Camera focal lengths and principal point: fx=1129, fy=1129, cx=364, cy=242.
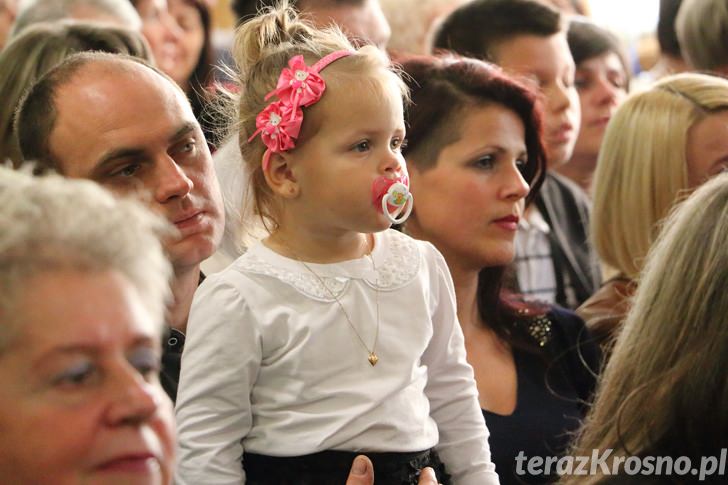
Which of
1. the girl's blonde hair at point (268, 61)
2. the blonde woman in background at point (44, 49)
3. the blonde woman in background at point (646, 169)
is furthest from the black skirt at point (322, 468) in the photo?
the blonde woman in background at point (646, 169)

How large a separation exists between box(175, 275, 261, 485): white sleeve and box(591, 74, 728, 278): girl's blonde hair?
4.84 ft

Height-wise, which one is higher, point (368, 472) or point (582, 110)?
point (368, 472)

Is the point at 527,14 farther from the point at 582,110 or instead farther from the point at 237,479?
the point at 237,479

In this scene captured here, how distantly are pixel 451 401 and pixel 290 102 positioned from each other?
0.60 metres

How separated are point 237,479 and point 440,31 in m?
2.19

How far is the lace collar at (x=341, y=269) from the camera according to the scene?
6.07ft

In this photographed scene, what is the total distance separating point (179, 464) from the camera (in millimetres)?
1747

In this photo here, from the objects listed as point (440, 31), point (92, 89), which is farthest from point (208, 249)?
point (440, 31)

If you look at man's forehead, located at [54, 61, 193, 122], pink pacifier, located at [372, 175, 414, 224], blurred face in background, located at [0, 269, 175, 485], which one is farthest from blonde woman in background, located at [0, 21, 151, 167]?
blurred face in background, located at [0, 269, 175, 485]

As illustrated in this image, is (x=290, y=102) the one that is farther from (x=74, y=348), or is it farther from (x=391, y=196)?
(x=74, y=348)

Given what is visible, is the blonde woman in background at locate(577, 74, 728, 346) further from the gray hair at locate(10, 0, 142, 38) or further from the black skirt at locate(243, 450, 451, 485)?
the gray hair at locate(10, 0, 142, 38)

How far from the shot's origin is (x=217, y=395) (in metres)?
1.76

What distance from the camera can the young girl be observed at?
5.82 feet

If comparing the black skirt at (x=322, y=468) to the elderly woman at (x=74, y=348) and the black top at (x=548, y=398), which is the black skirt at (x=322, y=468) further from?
the elderly woman at (x=74, y=348)
